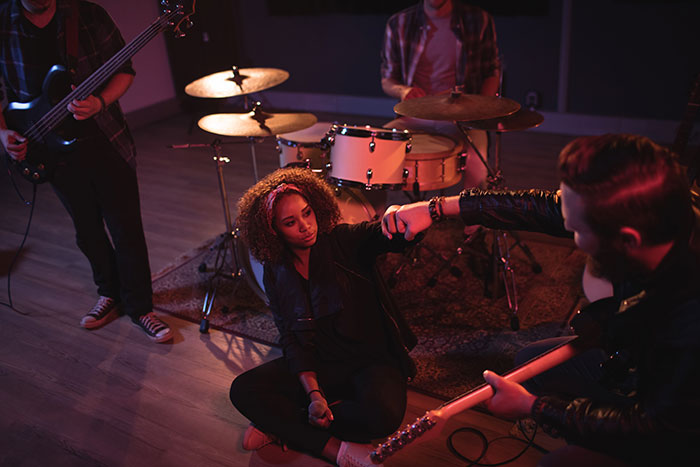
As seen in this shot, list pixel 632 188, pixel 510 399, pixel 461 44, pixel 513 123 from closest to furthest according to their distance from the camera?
pixel 632 188
pixel 510 399
pixel 513 123
pixel 461 44

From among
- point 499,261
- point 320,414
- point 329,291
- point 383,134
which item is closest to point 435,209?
point 329,291

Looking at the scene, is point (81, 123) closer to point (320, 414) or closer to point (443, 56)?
point (320, 414)

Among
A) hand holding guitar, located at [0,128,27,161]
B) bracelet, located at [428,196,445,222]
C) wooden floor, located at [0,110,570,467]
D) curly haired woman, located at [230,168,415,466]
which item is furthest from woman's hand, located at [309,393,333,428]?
hand holding guitar, located at [0,128,27,161]

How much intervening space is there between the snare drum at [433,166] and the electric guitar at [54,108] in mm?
1214

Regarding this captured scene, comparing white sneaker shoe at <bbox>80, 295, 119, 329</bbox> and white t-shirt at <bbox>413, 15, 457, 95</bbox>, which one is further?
white t-shirt at <bbox>413, 15, 457, 95</bbox>

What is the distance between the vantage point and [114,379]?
8.87 feet

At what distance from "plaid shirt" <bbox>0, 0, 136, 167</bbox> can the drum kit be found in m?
0.49

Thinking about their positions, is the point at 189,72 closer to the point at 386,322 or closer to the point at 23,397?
the point at 23,397

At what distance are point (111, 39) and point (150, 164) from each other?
3.01 meters

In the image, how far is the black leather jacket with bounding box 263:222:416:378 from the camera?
2.11 m

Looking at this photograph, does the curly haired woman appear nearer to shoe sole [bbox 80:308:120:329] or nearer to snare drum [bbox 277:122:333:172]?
snare drum [bbox 277:122:333:172]

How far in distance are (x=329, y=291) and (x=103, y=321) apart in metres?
1.64

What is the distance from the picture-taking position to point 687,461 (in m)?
1.30

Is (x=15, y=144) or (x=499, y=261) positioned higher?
(x=15, y=144)
